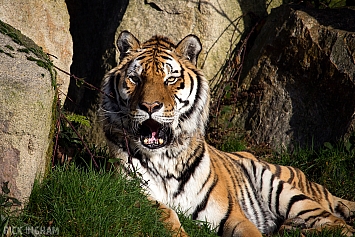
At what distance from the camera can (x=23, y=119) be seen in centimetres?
414

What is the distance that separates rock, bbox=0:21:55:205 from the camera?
409cm

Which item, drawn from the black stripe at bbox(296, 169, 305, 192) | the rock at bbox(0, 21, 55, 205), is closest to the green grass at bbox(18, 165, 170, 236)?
the rock at bbox(0, 21, 55, 205)

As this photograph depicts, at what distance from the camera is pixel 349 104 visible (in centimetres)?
665

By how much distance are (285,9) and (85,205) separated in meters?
4.03

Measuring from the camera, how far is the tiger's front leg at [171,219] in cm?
457

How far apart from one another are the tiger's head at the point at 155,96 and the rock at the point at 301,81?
73.5 inches

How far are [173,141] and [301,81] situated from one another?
2.42 metres

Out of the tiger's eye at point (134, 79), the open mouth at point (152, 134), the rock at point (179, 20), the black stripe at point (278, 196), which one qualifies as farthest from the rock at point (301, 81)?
the tiger's eye at point (134, 79)

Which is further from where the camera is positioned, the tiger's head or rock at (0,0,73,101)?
rock at (0,0,73,101)

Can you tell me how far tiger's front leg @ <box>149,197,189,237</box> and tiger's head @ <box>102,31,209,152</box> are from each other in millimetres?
496

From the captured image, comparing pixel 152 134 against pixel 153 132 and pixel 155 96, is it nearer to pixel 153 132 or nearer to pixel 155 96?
pixel 153 132

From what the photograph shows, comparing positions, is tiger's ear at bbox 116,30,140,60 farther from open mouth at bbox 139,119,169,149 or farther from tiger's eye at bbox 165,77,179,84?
open mouth at bbox 139,119,169,149

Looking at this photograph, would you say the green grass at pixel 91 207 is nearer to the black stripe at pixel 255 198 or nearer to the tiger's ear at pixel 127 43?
the tiger's ear at pixel 127 43

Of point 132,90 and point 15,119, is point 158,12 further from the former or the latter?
point 15,119
